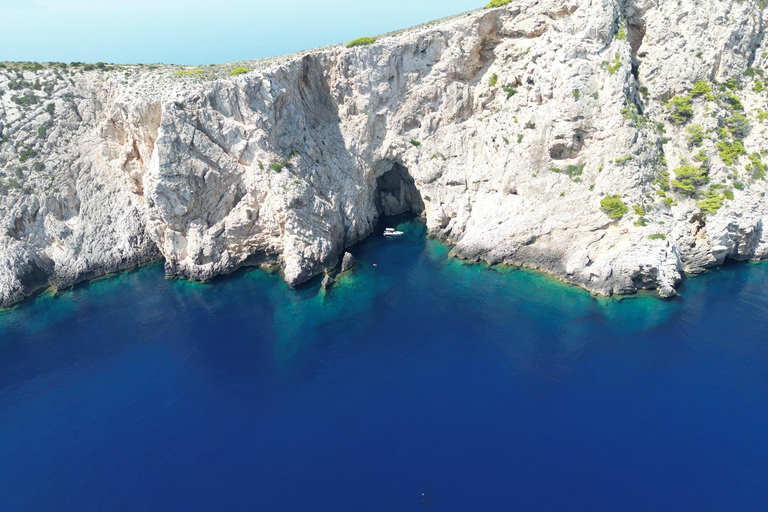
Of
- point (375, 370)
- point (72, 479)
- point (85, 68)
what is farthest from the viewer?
point (85, 68)

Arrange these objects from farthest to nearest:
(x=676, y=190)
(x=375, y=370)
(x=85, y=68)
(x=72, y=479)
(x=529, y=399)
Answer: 1. (x=85, y=68)
2. (x=676, y=190)
3. (x=375, y=370)
4. (x=529, y=399)
5. (x=72, y=479)

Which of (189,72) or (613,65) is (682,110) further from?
(189,72)

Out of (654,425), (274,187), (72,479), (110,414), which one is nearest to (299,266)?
(274,187)

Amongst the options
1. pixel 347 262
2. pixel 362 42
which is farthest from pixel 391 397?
pixel 362 42

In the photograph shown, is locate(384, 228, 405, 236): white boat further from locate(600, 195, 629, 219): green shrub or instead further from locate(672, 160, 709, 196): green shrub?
locate(672, 160, 709, 196): green shrub

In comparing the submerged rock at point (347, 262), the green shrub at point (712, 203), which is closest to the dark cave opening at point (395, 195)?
the submerged rock at point (347, 262)

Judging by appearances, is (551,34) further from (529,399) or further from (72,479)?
(72,479)
